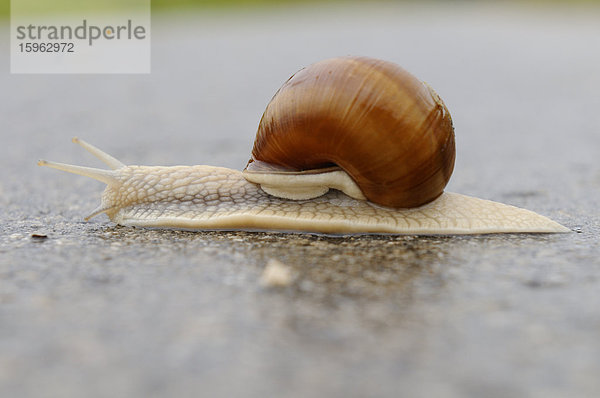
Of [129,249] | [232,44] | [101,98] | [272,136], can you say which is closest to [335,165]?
[272,136]

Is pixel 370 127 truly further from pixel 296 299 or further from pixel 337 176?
pixel 296 299

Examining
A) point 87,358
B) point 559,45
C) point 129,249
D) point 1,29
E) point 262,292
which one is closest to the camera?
point 87,358

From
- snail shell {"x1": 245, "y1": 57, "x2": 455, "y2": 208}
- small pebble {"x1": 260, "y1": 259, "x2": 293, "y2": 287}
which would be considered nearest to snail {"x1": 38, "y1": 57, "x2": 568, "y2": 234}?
snail shell {"x1": 245, "y1": 57, "x2": 455, "y2": 208}

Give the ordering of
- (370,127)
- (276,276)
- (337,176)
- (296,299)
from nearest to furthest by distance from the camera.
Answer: (296,299) → (276,276) → (370,127) → (337,176)

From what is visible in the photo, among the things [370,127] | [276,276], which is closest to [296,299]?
[276,276]

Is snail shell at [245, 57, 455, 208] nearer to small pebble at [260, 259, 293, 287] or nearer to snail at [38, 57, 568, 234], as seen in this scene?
snail at [38, 57, 568, 234]

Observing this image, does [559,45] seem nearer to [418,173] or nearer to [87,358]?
[418,173]
